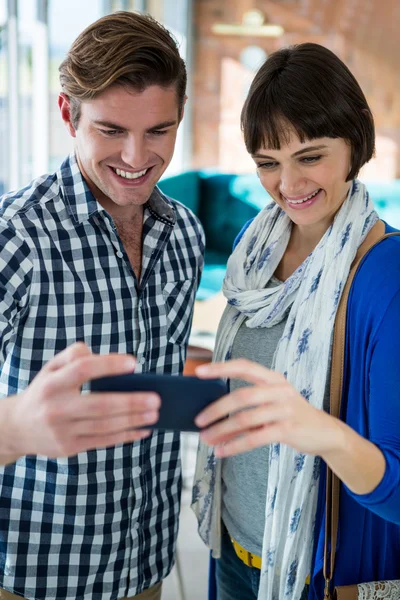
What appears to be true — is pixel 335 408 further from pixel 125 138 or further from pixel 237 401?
pixel 125 138

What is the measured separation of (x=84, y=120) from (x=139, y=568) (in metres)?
0.89

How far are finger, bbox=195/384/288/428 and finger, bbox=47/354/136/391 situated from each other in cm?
12

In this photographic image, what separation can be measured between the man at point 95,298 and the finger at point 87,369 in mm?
432

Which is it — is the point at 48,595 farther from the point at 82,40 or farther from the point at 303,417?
the point at 82,40

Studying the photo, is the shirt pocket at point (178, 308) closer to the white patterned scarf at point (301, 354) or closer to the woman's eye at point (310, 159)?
the white patterned scarf at point (301, 354)

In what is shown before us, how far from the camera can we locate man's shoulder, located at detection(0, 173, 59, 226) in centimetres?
131

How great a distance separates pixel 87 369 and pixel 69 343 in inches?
20.0

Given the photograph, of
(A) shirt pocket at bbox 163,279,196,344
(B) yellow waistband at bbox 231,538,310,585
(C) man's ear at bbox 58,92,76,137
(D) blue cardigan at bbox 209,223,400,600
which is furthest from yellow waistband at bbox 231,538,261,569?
(C) man's ear at bbox 58,92,76,137

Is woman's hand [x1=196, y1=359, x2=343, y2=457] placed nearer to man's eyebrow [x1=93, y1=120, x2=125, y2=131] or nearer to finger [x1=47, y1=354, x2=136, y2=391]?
finger [x1=47, y1=354, x2=136, y2=391]

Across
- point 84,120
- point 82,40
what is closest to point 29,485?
point 84,120

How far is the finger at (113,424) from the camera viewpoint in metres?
0.87

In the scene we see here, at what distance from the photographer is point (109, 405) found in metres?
0.86

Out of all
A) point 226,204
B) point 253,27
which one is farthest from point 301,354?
point 253,27

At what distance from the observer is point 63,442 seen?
887 millimetres
